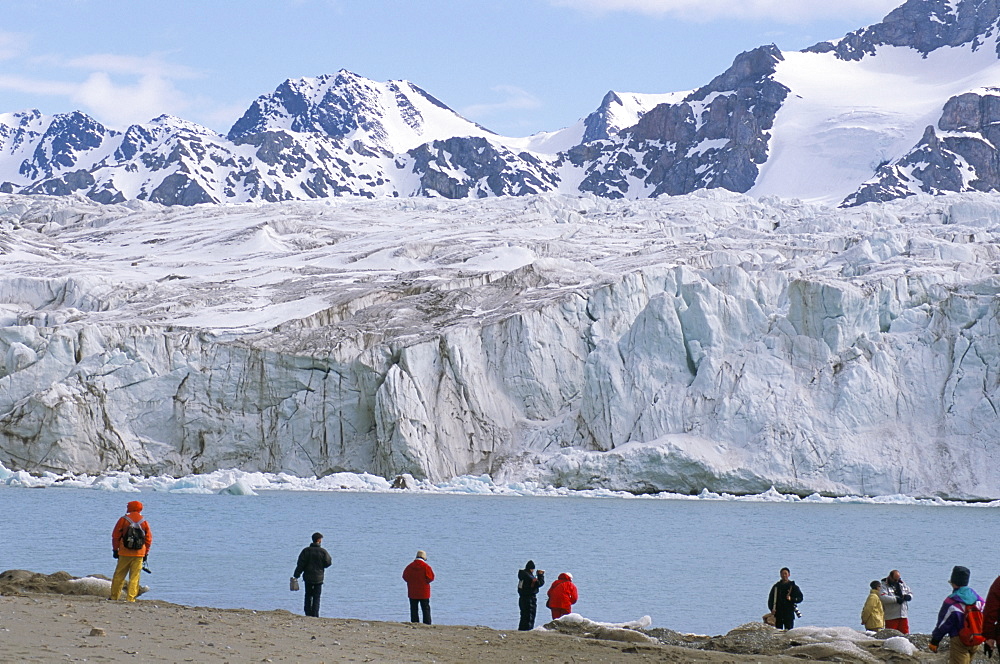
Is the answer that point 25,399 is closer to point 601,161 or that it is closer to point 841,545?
point 841,545

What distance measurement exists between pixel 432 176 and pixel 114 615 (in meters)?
164

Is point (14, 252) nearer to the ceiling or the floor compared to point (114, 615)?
nearer to the ceiling

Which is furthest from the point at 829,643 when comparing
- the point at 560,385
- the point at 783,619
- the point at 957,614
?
the point at 560,385

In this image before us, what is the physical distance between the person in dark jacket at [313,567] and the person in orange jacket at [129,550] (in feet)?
5.31

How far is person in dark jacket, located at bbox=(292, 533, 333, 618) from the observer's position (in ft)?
41.5

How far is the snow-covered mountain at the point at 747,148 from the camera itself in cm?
14588

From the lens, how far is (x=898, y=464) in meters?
36.5

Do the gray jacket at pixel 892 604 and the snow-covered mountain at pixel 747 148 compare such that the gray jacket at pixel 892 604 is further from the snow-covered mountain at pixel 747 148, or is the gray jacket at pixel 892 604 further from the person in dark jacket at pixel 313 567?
the snow-covered mountain at pixel 747 148

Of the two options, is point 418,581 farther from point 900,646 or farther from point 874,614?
point 874,614

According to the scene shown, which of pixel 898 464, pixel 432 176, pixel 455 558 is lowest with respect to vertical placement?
pixel 455 558

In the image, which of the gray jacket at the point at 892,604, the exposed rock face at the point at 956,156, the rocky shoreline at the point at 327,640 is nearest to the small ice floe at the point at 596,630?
the rocky shoreline at the point at 327,640

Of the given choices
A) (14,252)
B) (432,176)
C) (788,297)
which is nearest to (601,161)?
(432,176)

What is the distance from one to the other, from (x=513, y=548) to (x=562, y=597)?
10.3m

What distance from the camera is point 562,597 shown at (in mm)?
13672
